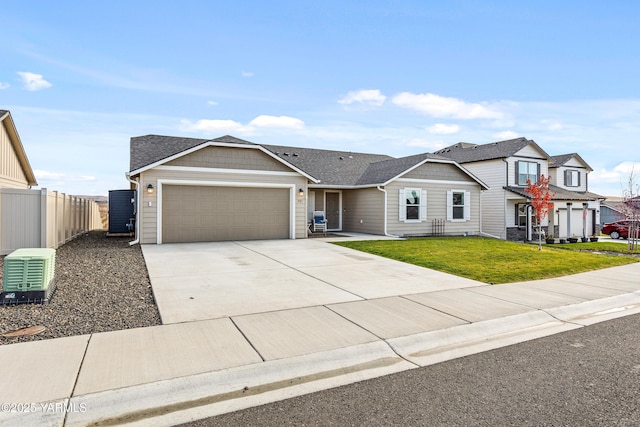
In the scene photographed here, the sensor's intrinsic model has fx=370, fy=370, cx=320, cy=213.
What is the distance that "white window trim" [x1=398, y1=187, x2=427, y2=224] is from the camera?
704 inches

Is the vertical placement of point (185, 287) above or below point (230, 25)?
below

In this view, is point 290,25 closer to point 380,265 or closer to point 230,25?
point 230,25

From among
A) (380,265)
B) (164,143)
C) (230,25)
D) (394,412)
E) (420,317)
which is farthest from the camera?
(164,143)

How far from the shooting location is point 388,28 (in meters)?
13.2

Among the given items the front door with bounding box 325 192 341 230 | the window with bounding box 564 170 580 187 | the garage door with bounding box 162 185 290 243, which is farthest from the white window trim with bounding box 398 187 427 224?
the window with bounding box 564 170 580 187

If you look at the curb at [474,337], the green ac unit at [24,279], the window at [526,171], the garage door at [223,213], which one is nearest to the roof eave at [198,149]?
the garage door at [223,213]

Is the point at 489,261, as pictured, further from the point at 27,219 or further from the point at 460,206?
the point at 27,219

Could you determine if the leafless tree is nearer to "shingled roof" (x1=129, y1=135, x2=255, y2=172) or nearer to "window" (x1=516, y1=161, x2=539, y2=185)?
"window" (x1=516, y1=161, x2=539, y2=185)

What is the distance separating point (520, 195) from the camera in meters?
20.7

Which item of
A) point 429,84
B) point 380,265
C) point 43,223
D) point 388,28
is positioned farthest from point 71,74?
point 429,84

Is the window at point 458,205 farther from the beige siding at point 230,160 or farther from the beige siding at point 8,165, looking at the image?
the beige siding at point 8,165

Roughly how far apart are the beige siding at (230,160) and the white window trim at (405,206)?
5.85 m

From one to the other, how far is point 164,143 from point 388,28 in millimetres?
11252

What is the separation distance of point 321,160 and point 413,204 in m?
6.32
